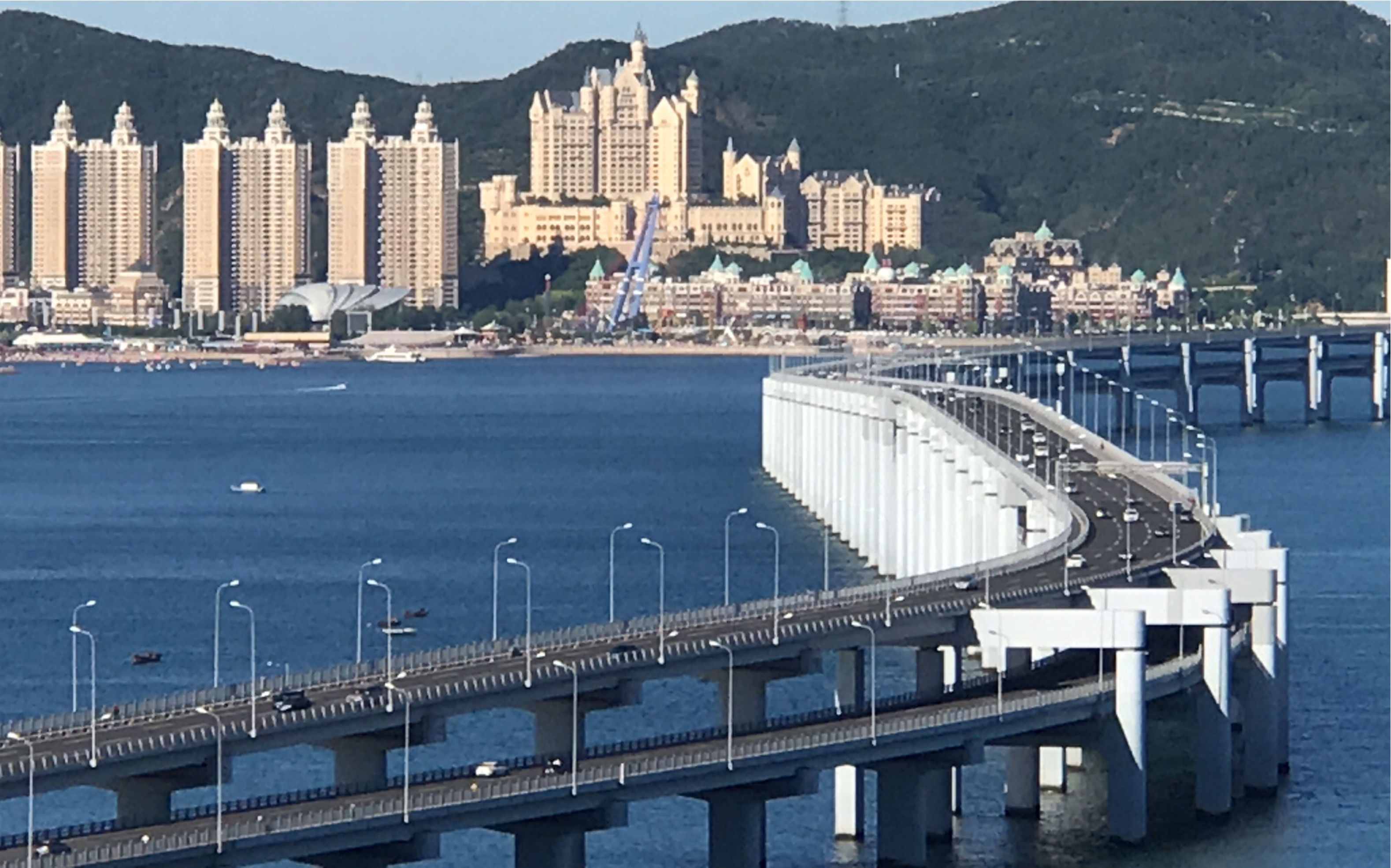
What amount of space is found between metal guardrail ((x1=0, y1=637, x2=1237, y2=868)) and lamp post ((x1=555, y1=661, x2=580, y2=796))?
7.1 inches

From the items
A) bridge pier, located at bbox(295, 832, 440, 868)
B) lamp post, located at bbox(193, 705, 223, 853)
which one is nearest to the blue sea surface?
lamp post, located at bbox(193, 705, 223, 853)

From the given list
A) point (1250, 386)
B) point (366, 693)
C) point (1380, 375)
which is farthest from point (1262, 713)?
point (1380, 375)

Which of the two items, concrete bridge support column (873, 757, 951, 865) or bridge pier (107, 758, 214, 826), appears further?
concrete bridge support column (873, 757, 951, 865)

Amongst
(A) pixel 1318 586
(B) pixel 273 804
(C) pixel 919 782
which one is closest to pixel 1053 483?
(A) pixel 1318 586

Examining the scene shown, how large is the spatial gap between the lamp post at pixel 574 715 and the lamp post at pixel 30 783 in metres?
5.92

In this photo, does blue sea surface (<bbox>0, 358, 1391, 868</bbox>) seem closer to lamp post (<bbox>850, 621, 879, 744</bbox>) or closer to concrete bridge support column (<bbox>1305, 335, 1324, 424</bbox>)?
lamp post (<bbox>850, 621, 879, 744</bbox>)

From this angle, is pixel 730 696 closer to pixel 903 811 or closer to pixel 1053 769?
pixel 903 811

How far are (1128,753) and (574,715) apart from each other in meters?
7.63

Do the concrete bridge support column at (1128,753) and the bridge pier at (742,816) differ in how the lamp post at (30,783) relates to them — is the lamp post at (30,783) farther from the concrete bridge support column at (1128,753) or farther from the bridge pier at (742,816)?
the concrete bridge support column at (1128,753)

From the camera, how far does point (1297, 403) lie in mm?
180750

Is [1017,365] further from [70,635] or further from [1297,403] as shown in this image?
[70,635]

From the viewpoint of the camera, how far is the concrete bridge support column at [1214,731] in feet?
164

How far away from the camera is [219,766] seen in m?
41.3

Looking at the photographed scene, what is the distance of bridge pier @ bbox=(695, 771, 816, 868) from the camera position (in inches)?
1748
